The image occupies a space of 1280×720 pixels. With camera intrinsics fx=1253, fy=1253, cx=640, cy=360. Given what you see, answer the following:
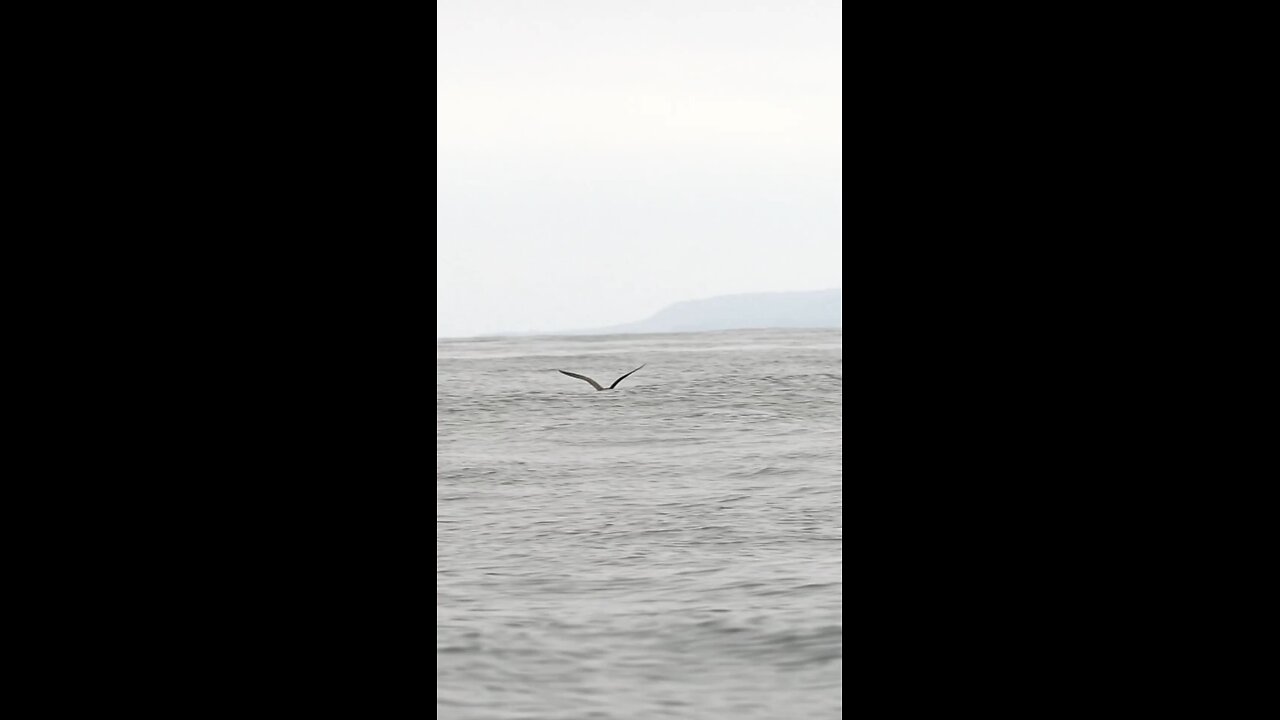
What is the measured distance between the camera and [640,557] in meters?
5.25

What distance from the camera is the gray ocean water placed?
3.30 meters

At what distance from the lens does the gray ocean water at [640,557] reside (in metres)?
3.30
